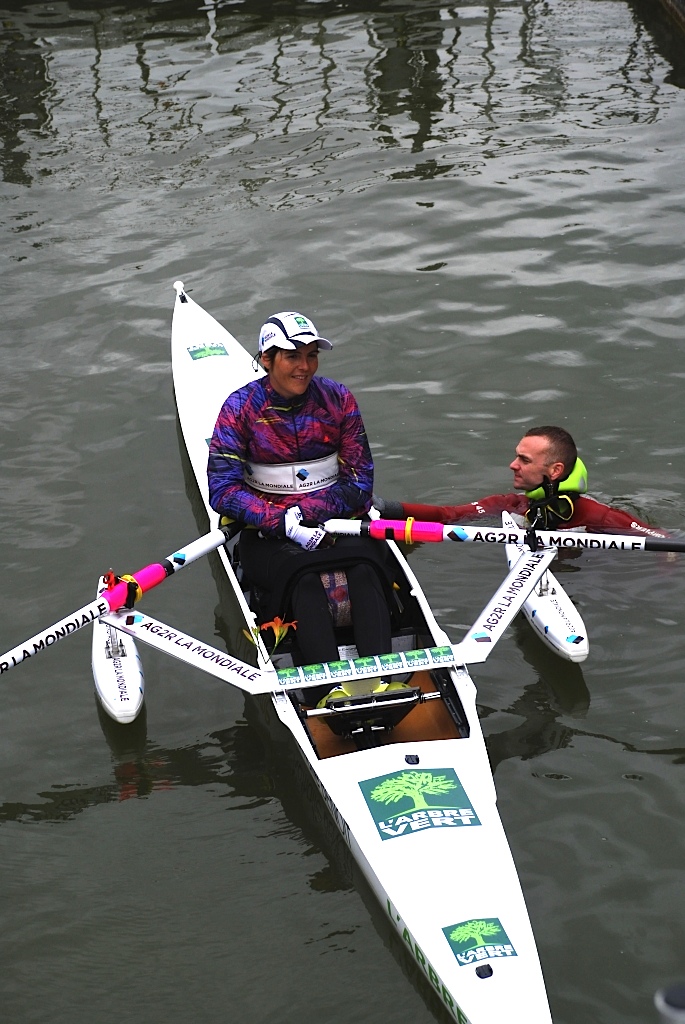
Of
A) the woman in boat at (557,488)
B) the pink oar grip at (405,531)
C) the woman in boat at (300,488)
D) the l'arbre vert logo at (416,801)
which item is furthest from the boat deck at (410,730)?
the woman in boat at (557,488)

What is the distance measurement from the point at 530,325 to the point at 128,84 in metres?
8.54

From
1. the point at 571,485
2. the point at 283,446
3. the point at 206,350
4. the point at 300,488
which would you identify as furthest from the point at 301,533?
the point at 206,350

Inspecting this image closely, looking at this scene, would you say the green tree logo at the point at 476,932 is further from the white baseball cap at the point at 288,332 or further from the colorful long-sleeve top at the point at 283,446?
the white baseball cap at the point at 288,332

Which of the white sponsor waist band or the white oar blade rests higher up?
the white sponsor waist band

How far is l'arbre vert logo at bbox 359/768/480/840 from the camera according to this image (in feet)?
16.3

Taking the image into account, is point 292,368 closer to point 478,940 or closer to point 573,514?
point 573,514

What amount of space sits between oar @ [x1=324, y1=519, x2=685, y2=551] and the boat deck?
2.89ft

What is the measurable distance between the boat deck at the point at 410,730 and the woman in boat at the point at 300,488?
0.40m

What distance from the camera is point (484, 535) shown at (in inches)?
250

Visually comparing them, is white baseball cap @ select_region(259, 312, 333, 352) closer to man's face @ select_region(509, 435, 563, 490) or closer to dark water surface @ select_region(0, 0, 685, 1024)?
man's face @ select_region(509, 435, 563, 490)

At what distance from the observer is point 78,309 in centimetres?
1102

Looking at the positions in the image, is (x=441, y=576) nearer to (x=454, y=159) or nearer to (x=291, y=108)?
(x=454, y=159)

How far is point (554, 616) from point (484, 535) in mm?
784

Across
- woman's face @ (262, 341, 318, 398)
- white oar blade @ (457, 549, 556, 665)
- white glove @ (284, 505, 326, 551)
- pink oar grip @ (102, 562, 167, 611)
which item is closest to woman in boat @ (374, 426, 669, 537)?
white oar blade @ (457, 549, 556, 665)
